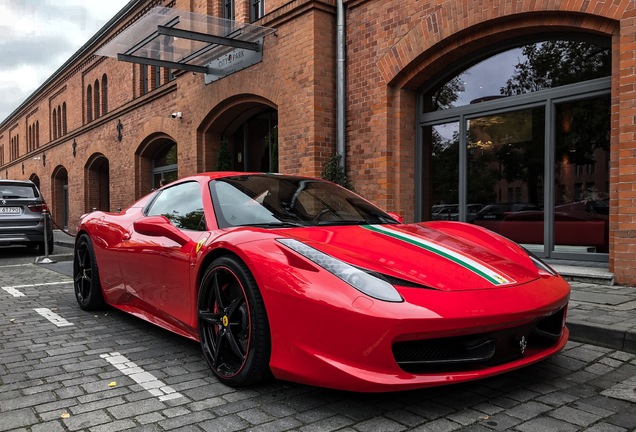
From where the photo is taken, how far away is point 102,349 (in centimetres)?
360

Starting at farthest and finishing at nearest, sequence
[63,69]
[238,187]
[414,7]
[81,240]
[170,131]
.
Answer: [63,69], [170,131], [414,7], [81,240], [238,187]

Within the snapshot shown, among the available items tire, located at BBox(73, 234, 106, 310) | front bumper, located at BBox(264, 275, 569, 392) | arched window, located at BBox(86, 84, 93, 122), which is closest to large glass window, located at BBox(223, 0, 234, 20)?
tire, located at BBox(73, 234, 106, 310)

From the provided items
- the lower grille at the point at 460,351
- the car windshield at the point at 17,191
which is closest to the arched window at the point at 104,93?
the car windshield at the point at 17,191

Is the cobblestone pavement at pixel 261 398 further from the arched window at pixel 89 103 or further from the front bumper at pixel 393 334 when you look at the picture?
the arched window at pixel 89 103

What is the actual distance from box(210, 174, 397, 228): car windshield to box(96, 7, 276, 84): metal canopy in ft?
20.5

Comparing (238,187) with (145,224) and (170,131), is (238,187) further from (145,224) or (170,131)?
(170,131)

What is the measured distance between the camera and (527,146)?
268 inches

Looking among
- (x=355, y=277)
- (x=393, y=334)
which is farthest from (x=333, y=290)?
(x=393, y=334)

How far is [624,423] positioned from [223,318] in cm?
206

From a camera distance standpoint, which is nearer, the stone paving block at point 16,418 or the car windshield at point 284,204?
the stone paving block at point 16,418

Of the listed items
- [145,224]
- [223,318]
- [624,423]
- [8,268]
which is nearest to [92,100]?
[8,268]

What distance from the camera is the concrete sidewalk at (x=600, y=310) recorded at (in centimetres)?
338

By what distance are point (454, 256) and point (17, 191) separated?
11.2 meters

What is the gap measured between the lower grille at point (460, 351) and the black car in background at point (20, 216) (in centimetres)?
1059
